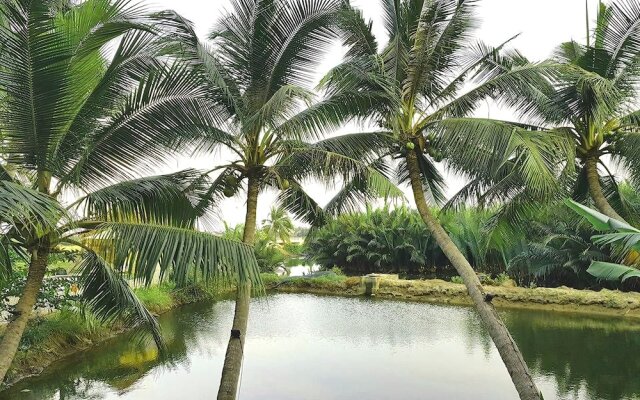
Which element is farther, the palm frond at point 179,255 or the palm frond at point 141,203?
the palm frond at point 141,203

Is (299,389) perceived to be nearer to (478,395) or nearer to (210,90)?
(478,395)

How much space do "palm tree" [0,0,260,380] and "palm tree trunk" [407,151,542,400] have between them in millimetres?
3414

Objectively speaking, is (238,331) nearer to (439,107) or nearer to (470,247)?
(439,107)

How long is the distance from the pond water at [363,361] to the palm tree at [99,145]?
3.72 m

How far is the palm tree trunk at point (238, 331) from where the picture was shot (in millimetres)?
5547

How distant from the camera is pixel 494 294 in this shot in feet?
47.1

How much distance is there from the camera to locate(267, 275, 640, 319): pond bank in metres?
14.4

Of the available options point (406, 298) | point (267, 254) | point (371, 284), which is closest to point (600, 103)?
point (406, 298)

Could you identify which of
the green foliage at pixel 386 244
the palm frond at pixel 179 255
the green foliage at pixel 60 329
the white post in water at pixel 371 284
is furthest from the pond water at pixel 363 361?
the green foliage at pixel 386 244

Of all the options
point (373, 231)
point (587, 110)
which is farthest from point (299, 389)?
point (373, 231)

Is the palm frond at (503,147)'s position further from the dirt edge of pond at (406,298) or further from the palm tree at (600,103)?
the dirt edge of pond at (406,298)

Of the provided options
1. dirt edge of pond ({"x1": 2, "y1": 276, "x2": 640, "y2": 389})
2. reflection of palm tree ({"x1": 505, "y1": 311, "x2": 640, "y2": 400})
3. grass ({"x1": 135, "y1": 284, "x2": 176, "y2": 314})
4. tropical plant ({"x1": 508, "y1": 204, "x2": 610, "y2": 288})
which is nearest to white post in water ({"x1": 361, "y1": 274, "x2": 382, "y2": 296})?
dirt edge of pond ({"x1": 2, "y1": 276, "x2": 640, "y2": 389})

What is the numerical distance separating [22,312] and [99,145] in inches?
63.2

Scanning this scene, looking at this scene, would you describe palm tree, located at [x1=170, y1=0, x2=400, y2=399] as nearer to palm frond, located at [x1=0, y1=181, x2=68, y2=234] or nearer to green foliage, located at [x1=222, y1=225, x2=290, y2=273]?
palm frond, located at [x1=0, y1=181, x2=68, y2=234]
